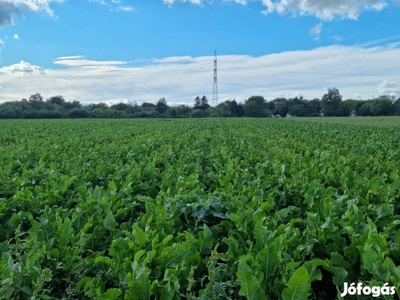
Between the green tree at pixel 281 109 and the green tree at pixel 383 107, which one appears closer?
the green tree at pixel 383 107

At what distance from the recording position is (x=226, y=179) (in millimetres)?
5680

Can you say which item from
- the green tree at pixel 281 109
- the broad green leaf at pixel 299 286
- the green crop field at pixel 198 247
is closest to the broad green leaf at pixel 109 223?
the green crop field at pixel 198 247

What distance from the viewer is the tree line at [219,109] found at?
279 feet

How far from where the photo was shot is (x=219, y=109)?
96188mm

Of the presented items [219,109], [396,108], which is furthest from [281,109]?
[396,108]

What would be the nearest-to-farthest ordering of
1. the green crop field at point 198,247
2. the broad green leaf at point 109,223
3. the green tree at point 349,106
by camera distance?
the green crop field at point 198,247
the broad green leaf at point 109,223
the green tree at point 349,106

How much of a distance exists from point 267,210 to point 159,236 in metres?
1.42

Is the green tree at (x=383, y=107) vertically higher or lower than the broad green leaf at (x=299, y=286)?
higher

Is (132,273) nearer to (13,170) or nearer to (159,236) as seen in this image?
(159,236)

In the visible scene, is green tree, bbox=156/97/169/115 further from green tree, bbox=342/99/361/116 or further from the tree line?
green tree, bbox=342/99/361/116

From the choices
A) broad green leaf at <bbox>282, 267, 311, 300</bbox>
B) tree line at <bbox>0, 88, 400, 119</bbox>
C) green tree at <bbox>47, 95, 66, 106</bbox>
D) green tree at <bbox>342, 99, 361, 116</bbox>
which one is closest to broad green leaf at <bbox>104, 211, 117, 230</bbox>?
broad green leaf at <bbox>282, 267, 311, 300</bbox>

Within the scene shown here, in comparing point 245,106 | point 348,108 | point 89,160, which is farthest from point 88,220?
point 348,108

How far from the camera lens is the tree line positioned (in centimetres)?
8500

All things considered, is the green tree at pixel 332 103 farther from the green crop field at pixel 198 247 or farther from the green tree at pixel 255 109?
the green crop field at pixel 198 247
